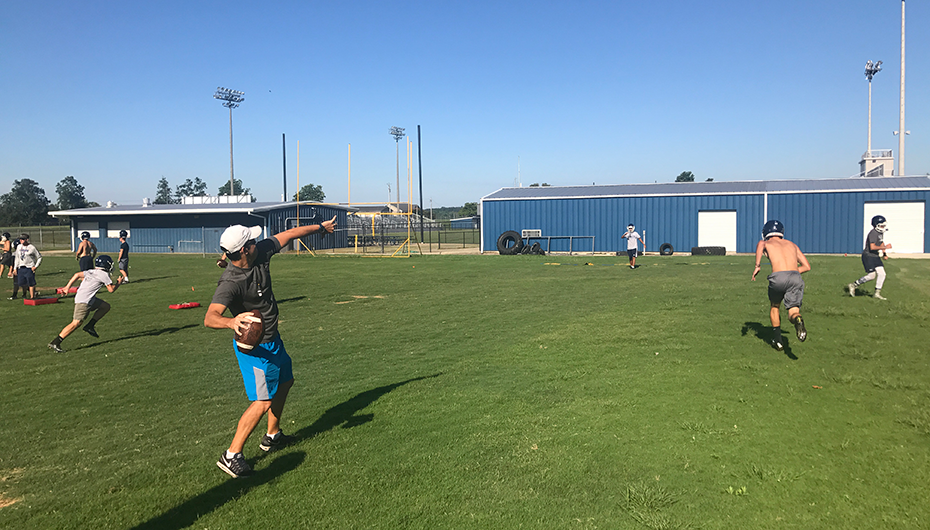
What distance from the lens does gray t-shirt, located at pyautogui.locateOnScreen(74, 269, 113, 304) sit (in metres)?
10.8

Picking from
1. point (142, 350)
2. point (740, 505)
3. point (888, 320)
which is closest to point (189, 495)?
point (740, 505)

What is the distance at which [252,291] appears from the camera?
16.6 ft

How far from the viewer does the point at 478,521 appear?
4.02 m

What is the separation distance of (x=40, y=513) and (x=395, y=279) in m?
18.0

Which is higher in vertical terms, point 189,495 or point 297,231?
point 297,231

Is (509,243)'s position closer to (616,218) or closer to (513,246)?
(513,246)

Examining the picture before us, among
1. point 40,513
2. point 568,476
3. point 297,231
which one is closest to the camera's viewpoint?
point 40,513

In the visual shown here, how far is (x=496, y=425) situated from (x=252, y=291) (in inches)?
102

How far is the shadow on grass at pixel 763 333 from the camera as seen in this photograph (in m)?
8.62

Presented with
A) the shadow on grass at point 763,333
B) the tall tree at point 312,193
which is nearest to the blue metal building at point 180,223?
the shadow on grass at point 763,333

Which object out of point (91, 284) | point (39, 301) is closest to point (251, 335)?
point (91, 284)

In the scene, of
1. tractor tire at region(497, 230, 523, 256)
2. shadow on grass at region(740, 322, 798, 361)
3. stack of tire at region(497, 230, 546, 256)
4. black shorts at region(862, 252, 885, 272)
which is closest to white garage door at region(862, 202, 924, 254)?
stack of tire at region(497, 230, 546, 256)

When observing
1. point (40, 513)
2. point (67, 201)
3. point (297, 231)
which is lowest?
point (40, 513)

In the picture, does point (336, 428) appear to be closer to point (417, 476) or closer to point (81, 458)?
point (417, 476)
